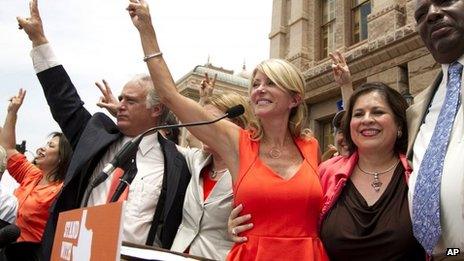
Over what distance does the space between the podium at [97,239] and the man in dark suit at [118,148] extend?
2.86ft

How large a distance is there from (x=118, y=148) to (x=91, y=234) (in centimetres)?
153

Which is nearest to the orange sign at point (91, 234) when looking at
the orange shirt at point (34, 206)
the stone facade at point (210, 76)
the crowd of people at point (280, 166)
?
the crowd of people at point (280, 166)

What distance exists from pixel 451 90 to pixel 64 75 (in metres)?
2.32

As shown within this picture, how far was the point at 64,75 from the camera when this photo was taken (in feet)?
8.85

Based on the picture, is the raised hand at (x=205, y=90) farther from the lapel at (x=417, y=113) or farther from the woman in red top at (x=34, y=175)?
the woman in red top at (x=34, y=175)

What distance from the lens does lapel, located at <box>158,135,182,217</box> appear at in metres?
2.53

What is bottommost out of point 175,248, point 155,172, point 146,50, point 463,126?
point 175,248

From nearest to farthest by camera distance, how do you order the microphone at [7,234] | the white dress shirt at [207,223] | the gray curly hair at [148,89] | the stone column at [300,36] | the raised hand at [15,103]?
the white dress shirt at [207,223] < the gray curly hair at [148,89] < the microphone at [7,234] < the raised hand at [15,103] < the stone column at [300,36]

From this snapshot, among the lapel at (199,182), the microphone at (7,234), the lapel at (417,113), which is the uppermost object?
the lapel at (417,113)

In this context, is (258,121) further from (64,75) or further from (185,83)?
(185,83)

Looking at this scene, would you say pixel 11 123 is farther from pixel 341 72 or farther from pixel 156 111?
pixel 341 72

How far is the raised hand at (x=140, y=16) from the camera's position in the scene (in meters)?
2.17

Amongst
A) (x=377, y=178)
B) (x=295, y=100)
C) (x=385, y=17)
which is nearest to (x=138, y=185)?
(x=295, y=100)

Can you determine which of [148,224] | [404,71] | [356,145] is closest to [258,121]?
[356,145]
